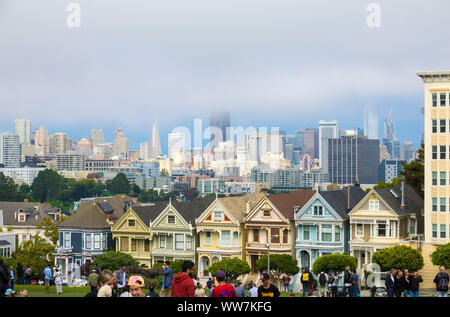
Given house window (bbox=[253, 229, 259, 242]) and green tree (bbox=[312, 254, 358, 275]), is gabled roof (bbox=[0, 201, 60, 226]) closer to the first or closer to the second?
house window (bbox=[253, 229, 259, 242])

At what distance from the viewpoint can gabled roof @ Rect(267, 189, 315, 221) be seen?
57688 millimetres

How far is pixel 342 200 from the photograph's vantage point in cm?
5850

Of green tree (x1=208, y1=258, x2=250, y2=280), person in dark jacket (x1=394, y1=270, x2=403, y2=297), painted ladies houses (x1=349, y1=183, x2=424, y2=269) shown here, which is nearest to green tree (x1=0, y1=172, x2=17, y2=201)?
green tree (x1=208, y1=258, x2=250, y2=280)

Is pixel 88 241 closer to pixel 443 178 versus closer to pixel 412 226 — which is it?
pixel 412 226

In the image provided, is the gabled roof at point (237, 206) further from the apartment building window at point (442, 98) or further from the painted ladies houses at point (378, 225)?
the apartment building window at point (442, 98)

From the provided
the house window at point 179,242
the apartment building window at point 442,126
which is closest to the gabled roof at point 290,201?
the house window at point 179,242

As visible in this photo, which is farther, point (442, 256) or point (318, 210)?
point (318, 210)

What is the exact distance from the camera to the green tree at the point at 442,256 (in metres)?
51.1

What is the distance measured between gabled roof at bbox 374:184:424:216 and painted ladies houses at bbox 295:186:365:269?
2.79m

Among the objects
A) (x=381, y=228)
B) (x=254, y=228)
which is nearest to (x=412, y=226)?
(x=381, y=228)

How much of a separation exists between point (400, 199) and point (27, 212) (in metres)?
44.0
